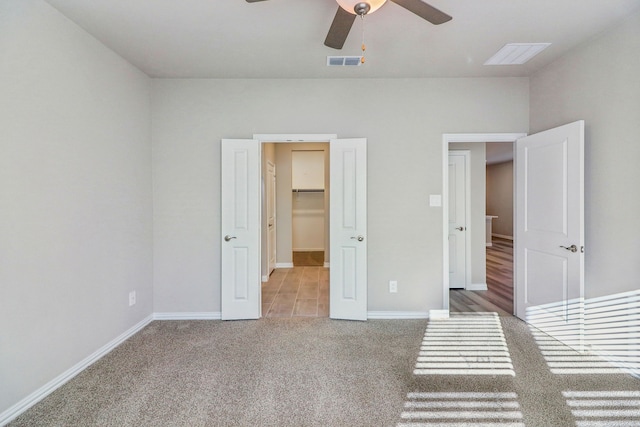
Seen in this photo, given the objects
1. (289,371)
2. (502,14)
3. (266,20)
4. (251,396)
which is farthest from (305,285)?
(502,14)

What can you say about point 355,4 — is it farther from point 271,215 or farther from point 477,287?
point 271,215

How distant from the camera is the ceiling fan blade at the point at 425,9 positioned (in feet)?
5.56

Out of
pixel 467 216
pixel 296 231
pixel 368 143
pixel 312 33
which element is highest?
pixel 312 33

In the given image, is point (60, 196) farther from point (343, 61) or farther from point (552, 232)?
point (552, 232)

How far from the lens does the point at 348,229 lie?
342 centimetres

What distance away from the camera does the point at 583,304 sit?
2684mm

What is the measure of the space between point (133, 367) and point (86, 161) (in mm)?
1723

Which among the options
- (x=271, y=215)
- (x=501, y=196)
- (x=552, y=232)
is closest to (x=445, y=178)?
(x=552, y=232)

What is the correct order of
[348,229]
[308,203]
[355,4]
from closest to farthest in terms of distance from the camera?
[355,4], [348,229], [308,203]

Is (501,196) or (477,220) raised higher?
(501,196)

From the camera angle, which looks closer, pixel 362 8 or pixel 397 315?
pixel 362 8

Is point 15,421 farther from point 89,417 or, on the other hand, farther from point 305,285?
point 305,285

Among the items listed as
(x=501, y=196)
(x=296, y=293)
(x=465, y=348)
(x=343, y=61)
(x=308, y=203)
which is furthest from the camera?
(x=501, y=196)

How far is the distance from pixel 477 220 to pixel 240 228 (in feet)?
11.4
